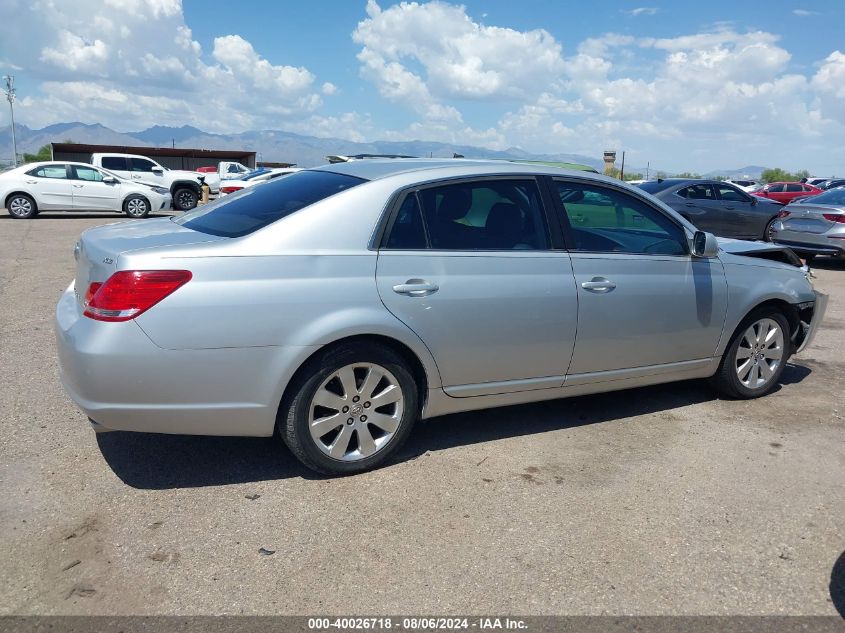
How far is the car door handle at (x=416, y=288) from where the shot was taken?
3662mm

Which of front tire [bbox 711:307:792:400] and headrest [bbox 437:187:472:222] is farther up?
headrest [bbox 437:187:472:222]

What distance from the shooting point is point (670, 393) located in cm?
538

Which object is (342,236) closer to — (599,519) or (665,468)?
(599,519)

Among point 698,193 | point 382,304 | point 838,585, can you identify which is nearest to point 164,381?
point 382,304

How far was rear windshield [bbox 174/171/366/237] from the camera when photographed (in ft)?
12.2

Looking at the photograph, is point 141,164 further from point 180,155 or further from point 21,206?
point 180,155

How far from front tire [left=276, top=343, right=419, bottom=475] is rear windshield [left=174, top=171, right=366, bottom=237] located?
2.67 feet

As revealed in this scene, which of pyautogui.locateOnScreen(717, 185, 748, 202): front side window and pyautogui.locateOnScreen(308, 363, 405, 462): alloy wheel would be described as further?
pyautogui.locateOnScreen(717, 185, 748, 202): front side window

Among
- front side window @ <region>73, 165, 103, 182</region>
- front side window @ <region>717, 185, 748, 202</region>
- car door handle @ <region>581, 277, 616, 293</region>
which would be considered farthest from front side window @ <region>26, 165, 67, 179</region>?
car door handle @ <region>581, 277, 616, 293</region>

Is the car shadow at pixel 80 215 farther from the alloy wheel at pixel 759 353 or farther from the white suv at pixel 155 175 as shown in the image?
the alloy wheel at pixel 759 353

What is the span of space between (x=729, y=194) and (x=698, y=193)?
0.95 m

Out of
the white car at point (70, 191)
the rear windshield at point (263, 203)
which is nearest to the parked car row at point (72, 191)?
the white car at point (70, 191)

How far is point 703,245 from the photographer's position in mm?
4641

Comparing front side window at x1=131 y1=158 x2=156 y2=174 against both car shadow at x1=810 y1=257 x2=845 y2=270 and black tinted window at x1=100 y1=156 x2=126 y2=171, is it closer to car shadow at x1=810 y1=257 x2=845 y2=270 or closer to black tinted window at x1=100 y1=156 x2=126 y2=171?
black tinted window at x1=100 y1=156 x2=126 y2=171
